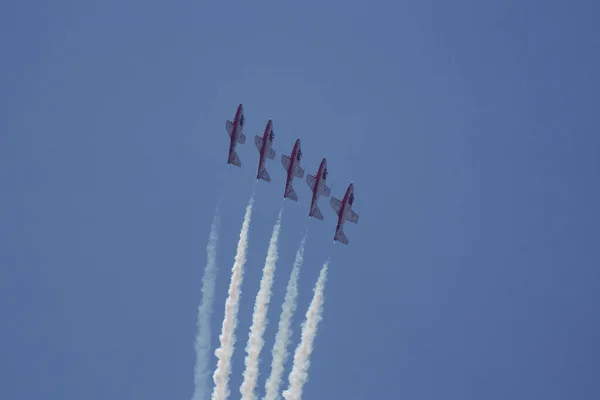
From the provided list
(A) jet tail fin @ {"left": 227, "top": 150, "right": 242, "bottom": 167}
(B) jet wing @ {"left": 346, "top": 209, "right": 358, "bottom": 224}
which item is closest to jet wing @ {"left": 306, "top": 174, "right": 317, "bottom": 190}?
(B) jet wing @ {"left": 346, "top": 209, "right": 358, "bottom": 224}

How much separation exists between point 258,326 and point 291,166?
12413 mm

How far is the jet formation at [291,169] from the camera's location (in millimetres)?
87312

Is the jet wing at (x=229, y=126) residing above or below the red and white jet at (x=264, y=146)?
above

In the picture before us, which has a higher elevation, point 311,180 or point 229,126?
point 229,126

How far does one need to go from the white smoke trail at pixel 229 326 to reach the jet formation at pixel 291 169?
346cm

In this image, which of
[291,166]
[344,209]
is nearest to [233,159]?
[291,166]

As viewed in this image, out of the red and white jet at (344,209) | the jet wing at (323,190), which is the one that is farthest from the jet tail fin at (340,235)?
the jet wing at (323,190)

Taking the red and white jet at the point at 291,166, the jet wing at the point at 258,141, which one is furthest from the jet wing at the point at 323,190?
the jet wing at the point at 258,141

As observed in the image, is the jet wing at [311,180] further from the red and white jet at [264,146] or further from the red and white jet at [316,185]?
the red and white jet at [264,146]

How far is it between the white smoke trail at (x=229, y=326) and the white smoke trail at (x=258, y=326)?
4.41 feet

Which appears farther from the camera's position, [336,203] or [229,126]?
[336,203]

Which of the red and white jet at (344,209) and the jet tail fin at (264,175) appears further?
the jet tail fin at (264,175)

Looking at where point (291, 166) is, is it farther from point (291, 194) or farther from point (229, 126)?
point (229, 126)

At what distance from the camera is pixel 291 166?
287ft
